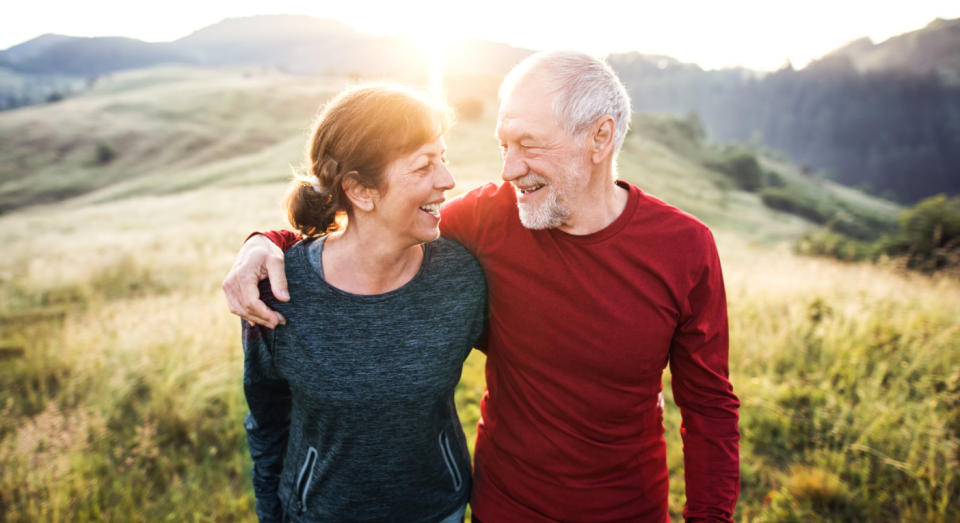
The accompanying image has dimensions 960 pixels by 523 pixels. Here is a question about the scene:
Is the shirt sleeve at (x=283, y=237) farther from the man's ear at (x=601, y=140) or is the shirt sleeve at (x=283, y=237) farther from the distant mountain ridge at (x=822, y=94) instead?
the distant mountain ridge at (x=822, y=94)

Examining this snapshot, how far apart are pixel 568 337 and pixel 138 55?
24192 cm

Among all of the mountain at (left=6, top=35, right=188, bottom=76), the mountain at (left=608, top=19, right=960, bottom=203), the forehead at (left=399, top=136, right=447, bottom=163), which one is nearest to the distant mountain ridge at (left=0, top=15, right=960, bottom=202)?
the mountain at (left=608, top=19, right=960, bottom=203)

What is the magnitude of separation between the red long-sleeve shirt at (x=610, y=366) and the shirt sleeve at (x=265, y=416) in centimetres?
51

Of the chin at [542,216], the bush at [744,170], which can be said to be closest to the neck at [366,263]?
the chin at [542,216]

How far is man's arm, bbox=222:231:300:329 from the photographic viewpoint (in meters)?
1.76

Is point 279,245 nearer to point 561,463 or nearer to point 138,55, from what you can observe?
point 561,463

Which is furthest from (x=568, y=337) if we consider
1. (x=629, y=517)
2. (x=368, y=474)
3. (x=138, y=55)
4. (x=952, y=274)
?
(x=138, y=55)

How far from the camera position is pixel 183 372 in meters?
4.34

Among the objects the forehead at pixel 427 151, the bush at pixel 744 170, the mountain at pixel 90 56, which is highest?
the mountain at pixel 90 56

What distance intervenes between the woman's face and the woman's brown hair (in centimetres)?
3

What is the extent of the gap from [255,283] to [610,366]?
4.74 ft

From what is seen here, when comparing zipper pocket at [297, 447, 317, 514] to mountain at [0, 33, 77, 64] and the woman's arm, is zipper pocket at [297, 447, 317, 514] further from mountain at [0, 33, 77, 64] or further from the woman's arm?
mountain at [0, 33, 77, 64]

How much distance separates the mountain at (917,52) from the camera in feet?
392

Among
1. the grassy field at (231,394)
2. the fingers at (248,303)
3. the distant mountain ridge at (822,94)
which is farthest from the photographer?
the distant mountain ridge at (822,94)
